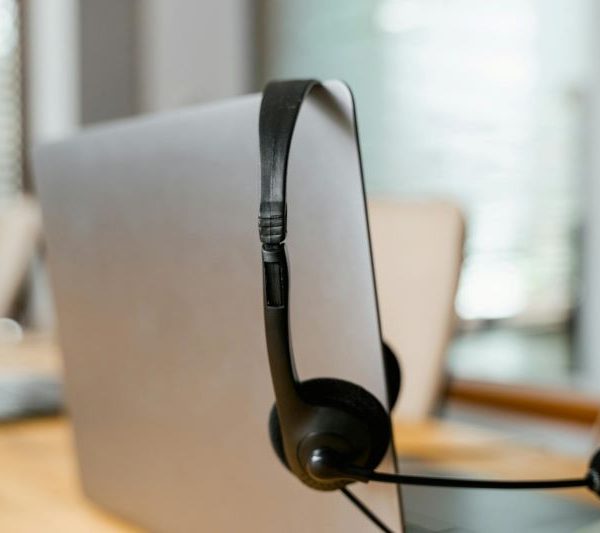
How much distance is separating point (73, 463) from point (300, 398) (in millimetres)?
470

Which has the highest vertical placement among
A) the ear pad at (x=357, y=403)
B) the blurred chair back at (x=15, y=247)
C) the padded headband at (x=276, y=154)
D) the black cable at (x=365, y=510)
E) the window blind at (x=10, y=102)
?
the padded headband at (x=276, y=154)

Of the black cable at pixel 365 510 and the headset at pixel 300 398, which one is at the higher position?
the headset at pixel 300 398

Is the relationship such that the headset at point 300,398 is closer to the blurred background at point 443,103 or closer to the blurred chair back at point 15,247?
the blurred background at point 443,103

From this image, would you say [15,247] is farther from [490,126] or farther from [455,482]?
[455,482]

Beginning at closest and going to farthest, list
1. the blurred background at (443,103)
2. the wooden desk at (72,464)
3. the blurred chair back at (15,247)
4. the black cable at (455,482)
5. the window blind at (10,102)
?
the black cable at (455,482) < the wooden desk at (72,464) < the blurred background at (443,103) < the blurred chair back at (15,247) < the window blind at (10,102)

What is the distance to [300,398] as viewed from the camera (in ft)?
1.58

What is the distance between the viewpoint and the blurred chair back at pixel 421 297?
123cm

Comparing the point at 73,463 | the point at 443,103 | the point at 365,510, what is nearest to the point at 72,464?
the point at 73,463

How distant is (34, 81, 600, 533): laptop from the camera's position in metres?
0.49

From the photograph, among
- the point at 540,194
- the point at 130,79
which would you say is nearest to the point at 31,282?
the point at 130,79

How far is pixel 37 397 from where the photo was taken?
115 cm

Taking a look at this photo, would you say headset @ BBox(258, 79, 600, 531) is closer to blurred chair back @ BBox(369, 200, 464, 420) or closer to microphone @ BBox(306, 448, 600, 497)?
microphone @ BBox(306, 448, 600, 497)

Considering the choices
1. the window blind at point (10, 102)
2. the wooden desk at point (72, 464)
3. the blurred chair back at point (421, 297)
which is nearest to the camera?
the wooden desk at point (72, 464)

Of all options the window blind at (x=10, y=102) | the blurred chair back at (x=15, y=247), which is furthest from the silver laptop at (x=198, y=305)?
the window blind at (x=10, y=102)
